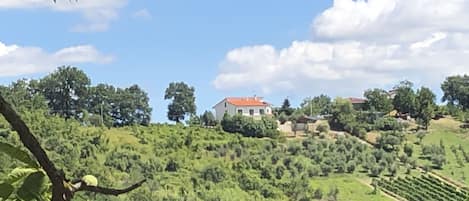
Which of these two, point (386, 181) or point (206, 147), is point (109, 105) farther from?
point (386, 181)

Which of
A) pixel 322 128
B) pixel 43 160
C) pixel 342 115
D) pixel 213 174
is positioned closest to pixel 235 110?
pixel 342 115

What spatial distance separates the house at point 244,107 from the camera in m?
74.7

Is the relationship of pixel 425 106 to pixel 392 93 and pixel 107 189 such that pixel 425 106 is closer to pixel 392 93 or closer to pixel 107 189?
pixel 392 93

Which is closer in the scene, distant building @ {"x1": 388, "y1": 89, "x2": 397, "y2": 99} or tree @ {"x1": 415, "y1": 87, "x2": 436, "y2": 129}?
tree @ {"x1": 415, "y1": 87, "x2": 436, "y2": 129}

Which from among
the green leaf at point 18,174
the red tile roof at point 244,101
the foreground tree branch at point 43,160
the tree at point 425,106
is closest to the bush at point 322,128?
the tree at point 425,106

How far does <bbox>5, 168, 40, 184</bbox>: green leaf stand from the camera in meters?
1.12

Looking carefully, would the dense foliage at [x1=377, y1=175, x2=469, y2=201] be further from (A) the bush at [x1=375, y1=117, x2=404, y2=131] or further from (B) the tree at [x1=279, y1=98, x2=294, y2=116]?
(B) the tree at [x1=279, y1=98, x2=294, y2=116]

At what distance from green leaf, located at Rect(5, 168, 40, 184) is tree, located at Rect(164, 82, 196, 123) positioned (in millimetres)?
70561

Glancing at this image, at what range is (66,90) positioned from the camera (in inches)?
2559

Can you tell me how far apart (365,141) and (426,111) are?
5.51m

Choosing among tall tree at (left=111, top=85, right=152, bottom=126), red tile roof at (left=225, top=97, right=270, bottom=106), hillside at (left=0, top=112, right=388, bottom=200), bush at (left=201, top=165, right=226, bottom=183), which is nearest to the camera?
hillside at (left=0, top=112, right=388, bottom=200)

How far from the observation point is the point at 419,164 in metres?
60.8

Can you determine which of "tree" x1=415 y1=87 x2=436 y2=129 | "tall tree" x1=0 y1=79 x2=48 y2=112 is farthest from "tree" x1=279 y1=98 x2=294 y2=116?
"tall tree" x1=0 y1=79 x2=48 y2=112

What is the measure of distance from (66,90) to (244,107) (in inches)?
651
